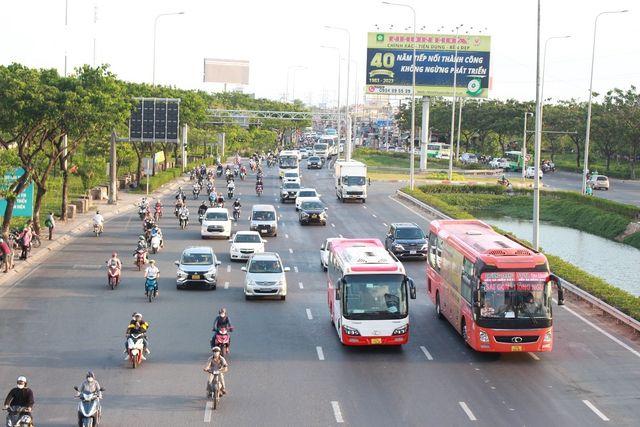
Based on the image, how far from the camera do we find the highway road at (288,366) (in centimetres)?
2006

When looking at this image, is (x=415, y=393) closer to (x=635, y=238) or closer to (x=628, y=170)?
(x=635, y=238)

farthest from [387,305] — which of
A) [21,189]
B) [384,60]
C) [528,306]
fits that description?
[384,60]

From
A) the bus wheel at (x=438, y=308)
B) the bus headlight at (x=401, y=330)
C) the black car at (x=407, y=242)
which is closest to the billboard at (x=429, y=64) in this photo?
the black car at (x=407, y=242)

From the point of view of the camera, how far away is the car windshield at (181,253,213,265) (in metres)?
35.5

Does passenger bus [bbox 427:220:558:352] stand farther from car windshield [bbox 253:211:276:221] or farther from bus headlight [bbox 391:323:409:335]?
car windshield [bbox 253:211:276:221]

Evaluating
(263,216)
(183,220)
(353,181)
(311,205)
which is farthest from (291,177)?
(263,216)

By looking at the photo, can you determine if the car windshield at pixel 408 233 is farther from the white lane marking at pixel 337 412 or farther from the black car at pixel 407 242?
the white lane marking at pixel 337 412

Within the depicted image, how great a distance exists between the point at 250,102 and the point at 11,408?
172 m

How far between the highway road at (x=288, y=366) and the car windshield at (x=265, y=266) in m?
1.15

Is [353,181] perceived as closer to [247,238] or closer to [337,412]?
[247,238]

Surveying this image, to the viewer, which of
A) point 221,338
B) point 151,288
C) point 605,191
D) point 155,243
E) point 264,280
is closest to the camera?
point 221,338

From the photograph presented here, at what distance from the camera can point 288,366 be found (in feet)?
78.7

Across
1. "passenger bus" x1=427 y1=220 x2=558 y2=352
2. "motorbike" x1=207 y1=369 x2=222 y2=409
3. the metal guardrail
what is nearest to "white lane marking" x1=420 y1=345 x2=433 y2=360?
"passenger bus" x1=427 y1=220 x2=558 y2=352

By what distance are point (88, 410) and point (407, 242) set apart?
2554cm
